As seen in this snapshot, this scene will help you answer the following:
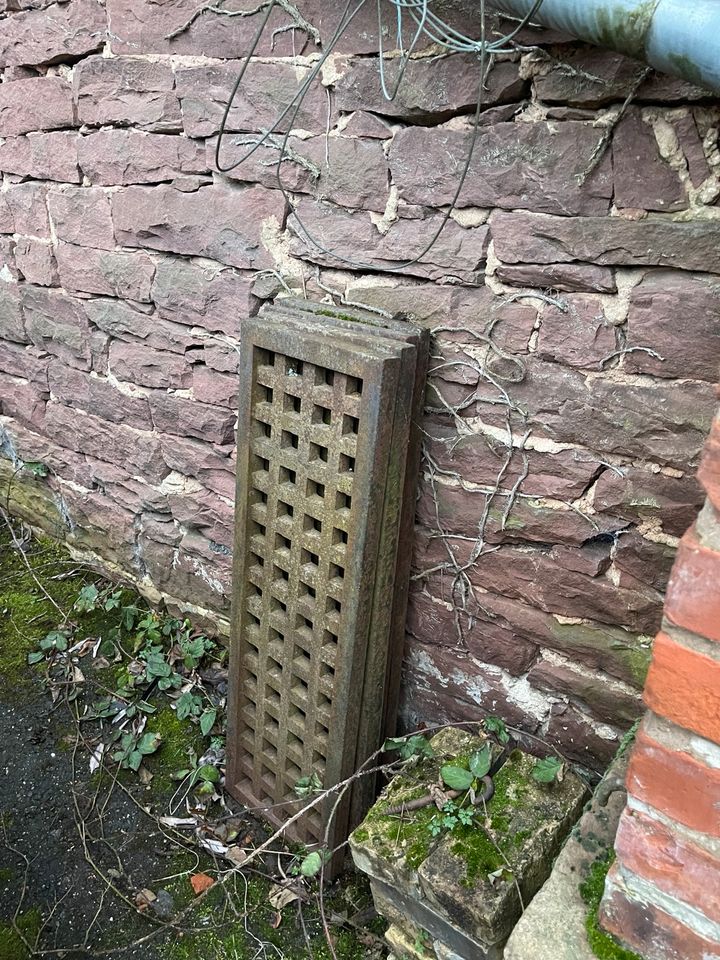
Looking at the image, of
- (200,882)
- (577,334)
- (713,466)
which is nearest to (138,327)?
(577,334)

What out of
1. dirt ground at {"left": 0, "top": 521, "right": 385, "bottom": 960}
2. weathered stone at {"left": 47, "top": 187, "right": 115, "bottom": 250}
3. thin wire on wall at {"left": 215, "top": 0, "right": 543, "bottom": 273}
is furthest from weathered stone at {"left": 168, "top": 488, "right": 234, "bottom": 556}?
thin wire on wall at {"left": 215, "top": 0, "right": 543, "bottom": 273}

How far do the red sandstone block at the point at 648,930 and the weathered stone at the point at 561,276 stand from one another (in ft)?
3.56

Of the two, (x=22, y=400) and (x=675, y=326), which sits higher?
(x=675, y=326)

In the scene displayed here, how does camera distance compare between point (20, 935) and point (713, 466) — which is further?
point (20, 935)

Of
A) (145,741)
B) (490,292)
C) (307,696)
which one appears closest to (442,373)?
(490,292)

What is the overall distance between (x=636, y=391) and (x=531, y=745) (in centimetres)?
100

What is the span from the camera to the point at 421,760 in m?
1.80

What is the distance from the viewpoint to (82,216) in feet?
7.73

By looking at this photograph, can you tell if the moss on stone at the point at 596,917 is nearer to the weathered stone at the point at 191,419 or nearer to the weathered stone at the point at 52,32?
the weathered stone at the point at 191,419

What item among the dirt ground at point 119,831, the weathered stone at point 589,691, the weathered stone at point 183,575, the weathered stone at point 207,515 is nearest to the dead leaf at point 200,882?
the dirt ground at point 119,831

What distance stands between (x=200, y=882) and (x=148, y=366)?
5.28 ft

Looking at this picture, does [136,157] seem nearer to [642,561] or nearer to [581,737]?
[642,561]

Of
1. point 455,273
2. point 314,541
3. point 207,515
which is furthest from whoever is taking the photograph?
point 207,515

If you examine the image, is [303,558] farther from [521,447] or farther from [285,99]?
[285,99]
